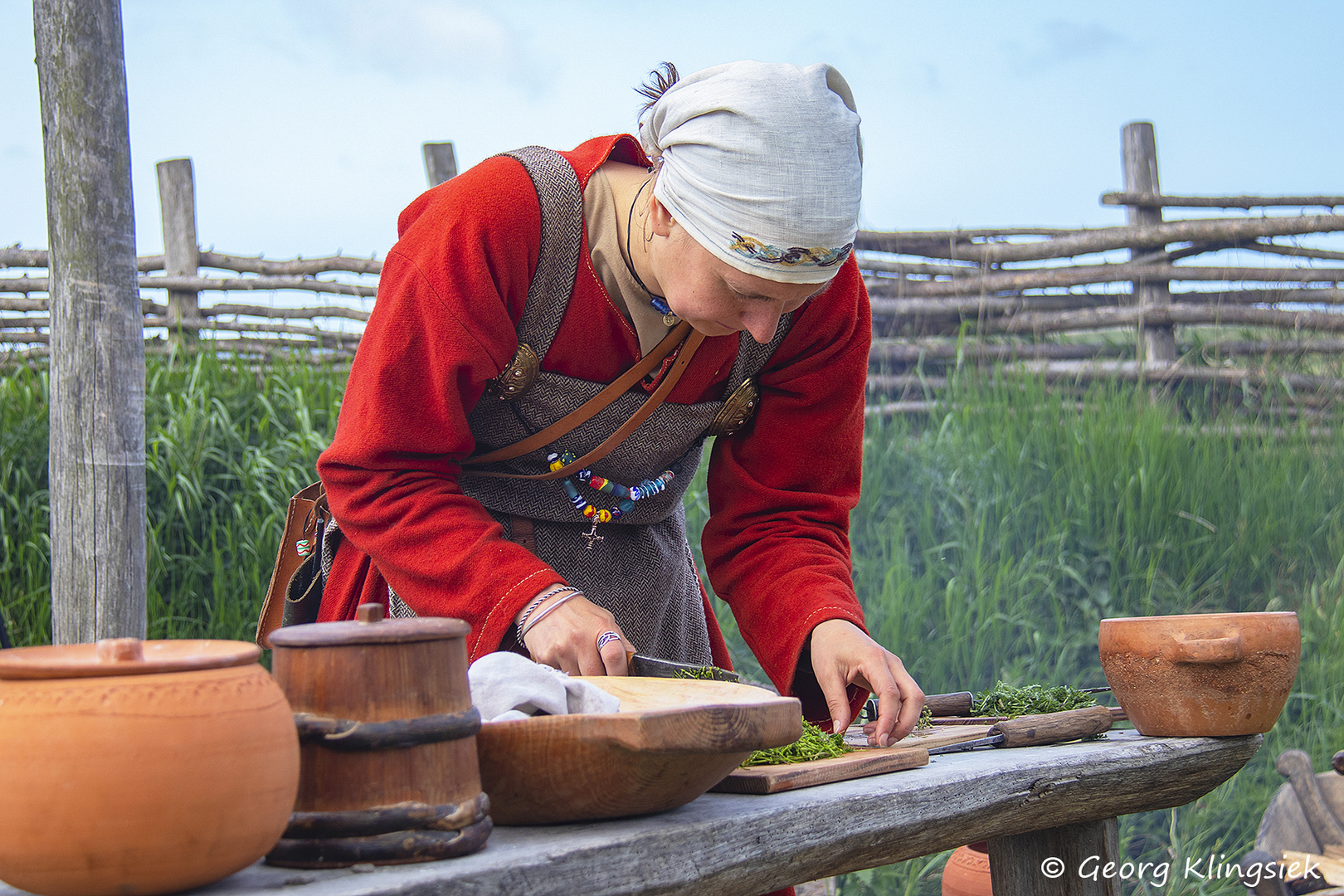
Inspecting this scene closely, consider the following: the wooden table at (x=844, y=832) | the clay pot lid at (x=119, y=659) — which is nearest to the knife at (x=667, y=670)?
the wooden table at (x=844, y=832)

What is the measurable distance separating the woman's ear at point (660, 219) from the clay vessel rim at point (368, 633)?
843mm

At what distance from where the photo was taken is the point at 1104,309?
6.90m

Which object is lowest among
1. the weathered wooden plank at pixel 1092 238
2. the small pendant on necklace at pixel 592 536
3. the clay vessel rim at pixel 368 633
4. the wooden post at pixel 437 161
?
the clay vessel rim at pixel 368 633

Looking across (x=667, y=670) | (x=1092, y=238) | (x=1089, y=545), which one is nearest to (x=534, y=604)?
(x=667, y=670)

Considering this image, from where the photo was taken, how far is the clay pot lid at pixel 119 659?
2.62 feet

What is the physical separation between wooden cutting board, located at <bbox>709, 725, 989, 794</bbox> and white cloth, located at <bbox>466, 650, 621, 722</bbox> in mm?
180

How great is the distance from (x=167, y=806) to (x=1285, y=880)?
3.54 metres

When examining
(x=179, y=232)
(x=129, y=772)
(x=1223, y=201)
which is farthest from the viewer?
(x=179, y=232)

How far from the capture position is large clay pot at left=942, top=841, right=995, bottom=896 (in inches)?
110

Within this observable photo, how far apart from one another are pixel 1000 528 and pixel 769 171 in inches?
170

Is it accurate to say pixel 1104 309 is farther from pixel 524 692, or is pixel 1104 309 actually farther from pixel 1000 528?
pixel 524 692

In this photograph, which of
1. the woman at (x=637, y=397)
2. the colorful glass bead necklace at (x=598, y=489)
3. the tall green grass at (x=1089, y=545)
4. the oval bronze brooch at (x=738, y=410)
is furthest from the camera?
the tall green grass at (x=1089, y=545)

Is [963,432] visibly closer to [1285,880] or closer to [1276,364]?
[1276,364]

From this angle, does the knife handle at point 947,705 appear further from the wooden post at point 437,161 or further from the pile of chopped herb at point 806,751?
the wooden post at point 437,161
